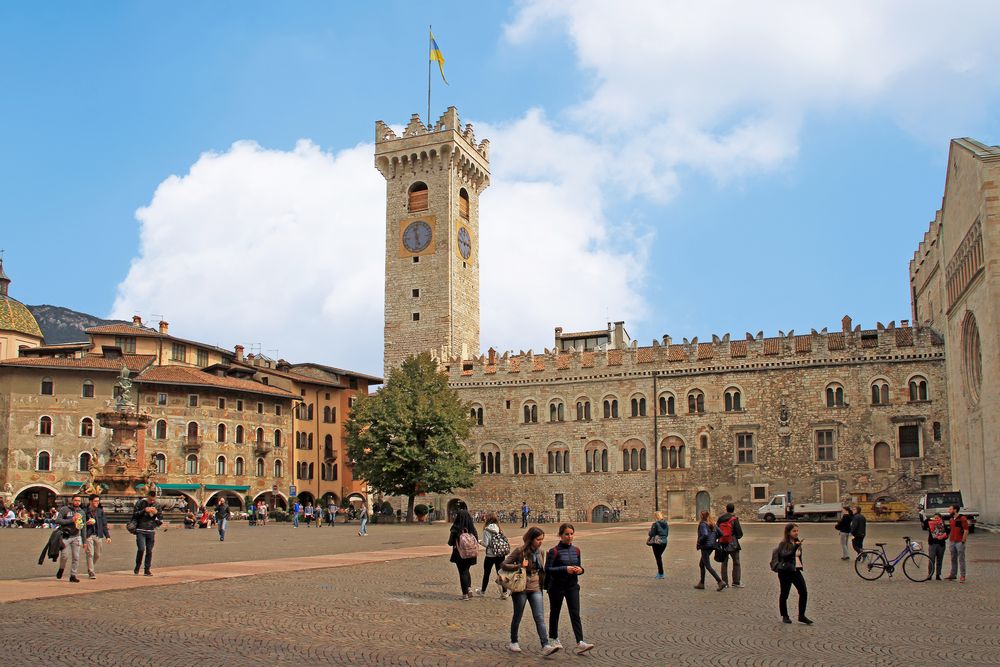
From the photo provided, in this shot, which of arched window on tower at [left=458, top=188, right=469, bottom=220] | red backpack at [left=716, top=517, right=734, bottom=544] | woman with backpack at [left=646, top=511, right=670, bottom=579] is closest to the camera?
red backpack at [left=716, top=517, right=734, bottom=544]

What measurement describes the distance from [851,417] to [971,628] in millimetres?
43987

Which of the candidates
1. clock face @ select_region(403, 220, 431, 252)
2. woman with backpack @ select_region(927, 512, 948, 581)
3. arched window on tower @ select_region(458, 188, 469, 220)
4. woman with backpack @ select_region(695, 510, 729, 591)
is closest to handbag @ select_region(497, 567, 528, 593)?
woman with backpack @ select_region(695, 510, 729, 591)

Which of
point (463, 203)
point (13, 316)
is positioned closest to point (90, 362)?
point (13, 316)

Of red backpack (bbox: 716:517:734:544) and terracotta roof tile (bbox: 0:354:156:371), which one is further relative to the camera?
terracotta roof tile (bbox: 0:354:156:371)

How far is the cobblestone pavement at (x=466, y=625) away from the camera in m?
10.2

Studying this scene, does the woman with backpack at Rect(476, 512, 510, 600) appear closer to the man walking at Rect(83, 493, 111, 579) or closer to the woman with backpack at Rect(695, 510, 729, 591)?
the woman with backpack at Rect(695, 510, 729, 591)

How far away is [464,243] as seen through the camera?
71062mm

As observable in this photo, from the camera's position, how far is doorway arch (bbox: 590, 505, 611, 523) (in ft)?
192

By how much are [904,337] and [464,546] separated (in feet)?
148

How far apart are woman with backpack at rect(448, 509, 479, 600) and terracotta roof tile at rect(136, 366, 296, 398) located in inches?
1913

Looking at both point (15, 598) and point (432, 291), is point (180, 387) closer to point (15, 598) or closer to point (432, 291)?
point (432, 291)

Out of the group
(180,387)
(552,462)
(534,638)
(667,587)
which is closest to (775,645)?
(534,638)

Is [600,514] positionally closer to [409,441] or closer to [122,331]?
[409,441]

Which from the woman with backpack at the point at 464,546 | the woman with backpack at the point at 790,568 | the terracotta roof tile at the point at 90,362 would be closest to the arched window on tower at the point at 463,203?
the terracotta roof tile at the point at 90,362
